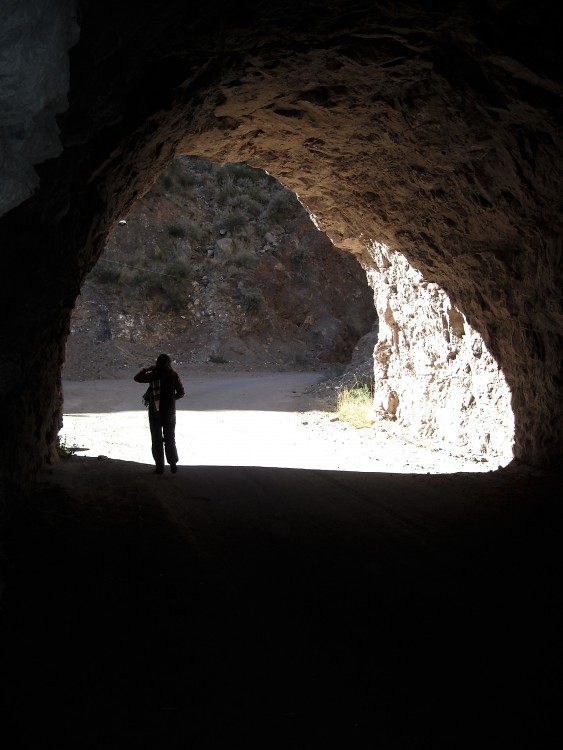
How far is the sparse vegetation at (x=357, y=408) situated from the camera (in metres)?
15.8

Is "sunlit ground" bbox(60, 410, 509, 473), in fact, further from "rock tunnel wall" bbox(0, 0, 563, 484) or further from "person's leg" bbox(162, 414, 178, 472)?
"rock tunnel wall" bbox(0, 0, 563, 484)

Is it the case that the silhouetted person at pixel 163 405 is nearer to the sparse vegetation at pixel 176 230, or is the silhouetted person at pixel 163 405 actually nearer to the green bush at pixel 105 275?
the green bush at pixel 105 275

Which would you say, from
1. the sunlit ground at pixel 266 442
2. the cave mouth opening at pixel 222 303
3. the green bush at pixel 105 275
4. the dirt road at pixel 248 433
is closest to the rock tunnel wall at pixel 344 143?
the sunlit ground at pixel 266 442

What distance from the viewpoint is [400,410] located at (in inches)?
565

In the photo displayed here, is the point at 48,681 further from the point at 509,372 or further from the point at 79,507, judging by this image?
the point at 509,372

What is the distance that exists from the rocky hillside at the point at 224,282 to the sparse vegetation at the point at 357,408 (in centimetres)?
1721

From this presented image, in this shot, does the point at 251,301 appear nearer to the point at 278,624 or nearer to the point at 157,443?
the point at 157,443

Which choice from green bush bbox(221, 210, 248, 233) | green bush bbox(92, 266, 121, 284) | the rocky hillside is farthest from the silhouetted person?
green bush bbox(221, 210, 248, 233)

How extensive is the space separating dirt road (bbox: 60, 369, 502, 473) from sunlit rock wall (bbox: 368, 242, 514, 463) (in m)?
0.39

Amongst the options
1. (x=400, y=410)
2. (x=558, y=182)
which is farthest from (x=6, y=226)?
(x=400, y=410)

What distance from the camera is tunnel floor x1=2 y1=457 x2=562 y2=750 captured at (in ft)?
10.6

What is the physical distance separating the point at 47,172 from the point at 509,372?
7269 mm

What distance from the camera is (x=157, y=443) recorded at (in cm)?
920

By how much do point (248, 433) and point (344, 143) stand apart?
7.87 meters
